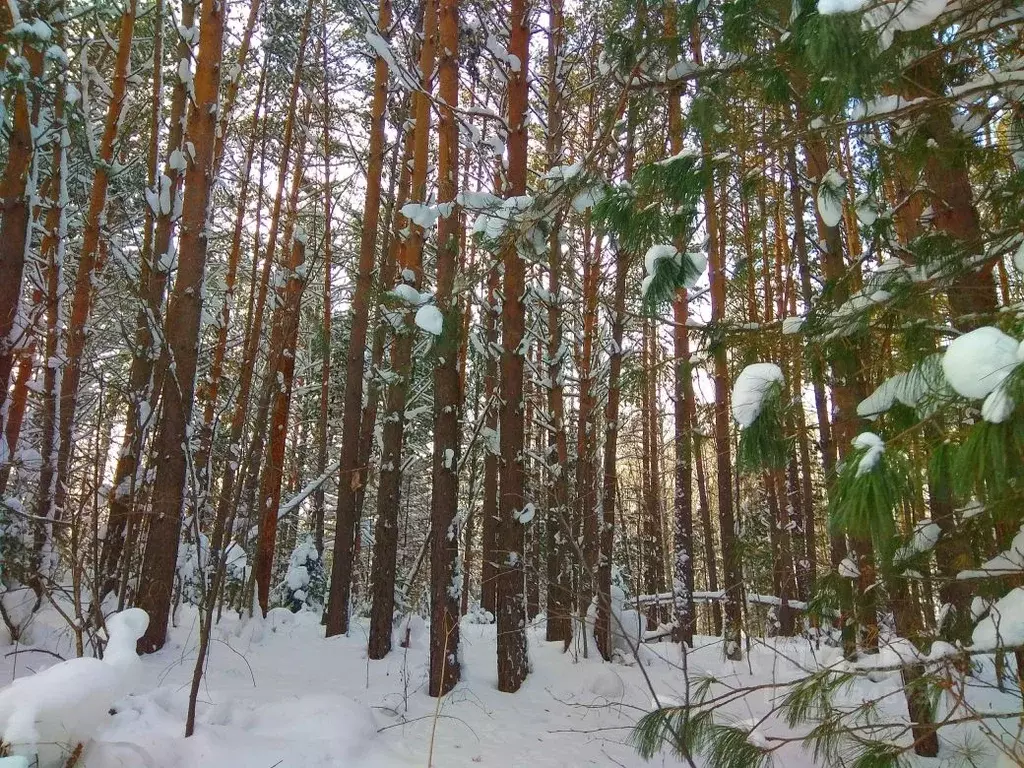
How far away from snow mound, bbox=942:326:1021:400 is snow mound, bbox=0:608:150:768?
9.98ft

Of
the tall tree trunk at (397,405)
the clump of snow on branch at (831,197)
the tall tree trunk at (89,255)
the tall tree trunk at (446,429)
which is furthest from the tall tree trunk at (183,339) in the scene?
the clump of snow on branch at (831,197)

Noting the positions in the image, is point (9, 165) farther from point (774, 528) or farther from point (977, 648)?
point (774, 528)

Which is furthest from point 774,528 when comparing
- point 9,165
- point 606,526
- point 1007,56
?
point 9,165

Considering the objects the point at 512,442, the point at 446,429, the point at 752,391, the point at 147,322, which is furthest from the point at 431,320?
the point at 147,322

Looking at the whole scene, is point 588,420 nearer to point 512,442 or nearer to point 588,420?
point 588,420

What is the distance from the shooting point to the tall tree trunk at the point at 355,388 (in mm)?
7176

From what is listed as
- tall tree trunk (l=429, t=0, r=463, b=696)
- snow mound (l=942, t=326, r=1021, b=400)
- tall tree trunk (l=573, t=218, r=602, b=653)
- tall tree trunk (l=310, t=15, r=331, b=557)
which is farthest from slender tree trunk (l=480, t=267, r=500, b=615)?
snow mound (l=942, t=326, r=1021, b=400)

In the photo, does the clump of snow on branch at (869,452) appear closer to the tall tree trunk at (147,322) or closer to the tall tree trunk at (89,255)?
the tall tree trunk at (147,322)

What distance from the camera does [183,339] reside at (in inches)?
208

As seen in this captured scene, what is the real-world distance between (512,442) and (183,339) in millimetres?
2869

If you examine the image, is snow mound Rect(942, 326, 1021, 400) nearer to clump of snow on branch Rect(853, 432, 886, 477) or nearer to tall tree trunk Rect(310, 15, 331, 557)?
clump of snow on branch Rect(853, 432, 886, 477)

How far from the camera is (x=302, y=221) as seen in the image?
1038 cm

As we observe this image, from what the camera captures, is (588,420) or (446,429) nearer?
(446,429)

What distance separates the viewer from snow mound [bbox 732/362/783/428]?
7.18 feet
